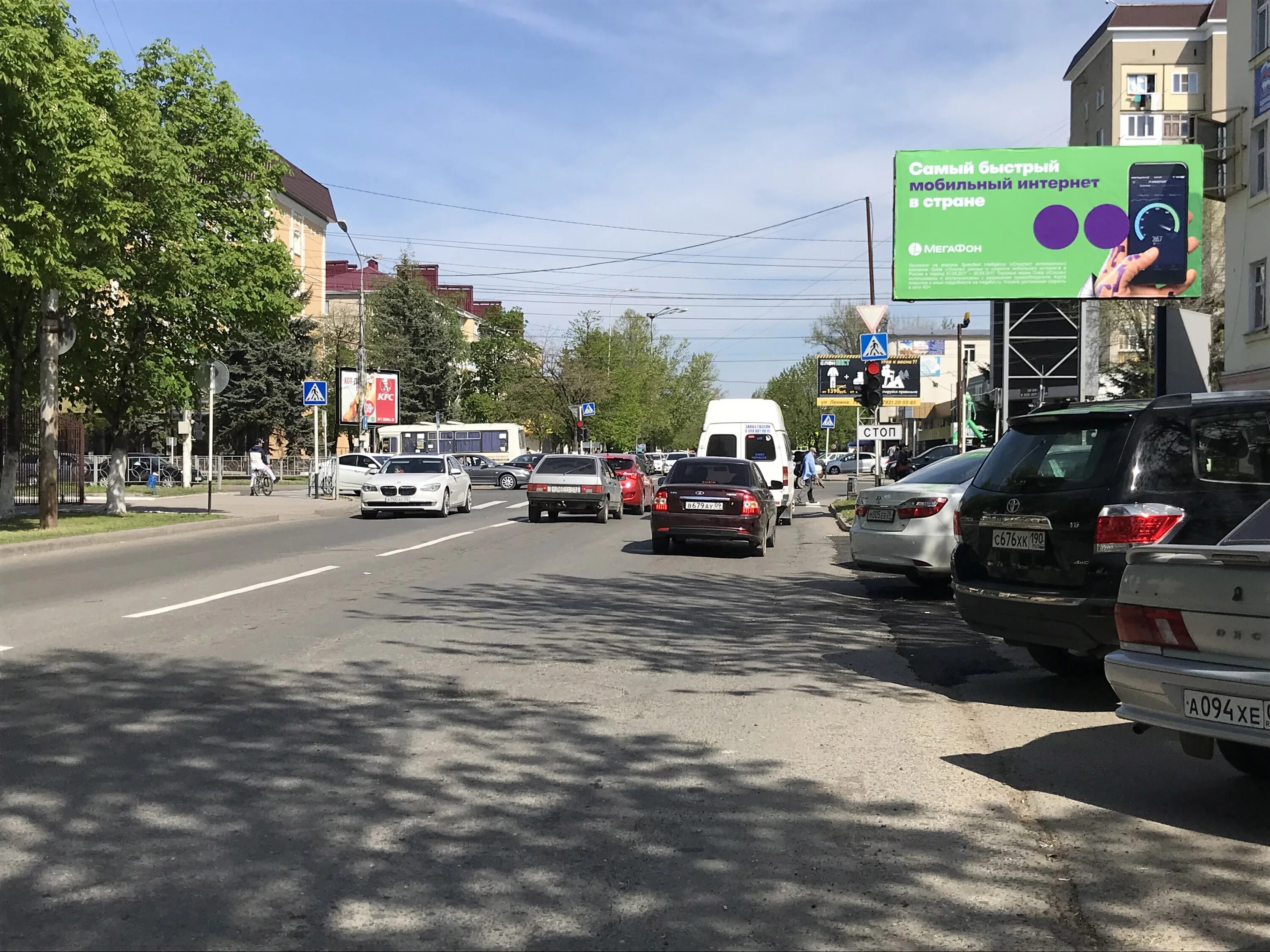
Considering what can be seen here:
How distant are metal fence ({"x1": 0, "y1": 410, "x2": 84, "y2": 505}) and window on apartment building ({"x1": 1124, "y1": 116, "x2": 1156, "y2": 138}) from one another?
5319cm

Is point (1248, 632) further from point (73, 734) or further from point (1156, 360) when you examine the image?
point (1156, 360)

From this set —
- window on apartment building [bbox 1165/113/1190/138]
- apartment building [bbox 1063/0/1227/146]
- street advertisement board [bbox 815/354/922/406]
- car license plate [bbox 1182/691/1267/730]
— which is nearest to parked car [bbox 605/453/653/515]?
car license plate [bbox 1182/691/1267/730]

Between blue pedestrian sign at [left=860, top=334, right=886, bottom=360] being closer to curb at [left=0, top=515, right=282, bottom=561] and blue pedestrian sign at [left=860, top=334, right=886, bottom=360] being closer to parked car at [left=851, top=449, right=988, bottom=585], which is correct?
parked car at [left=851, top=449, right=988, bottom=585]

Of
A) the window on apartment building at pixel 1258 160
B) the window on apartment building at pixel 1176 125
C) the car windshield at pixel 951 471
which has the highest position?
the window on apartment building at pixel 1176 125

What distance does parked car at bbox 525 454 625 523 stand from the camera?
2656 centimetres

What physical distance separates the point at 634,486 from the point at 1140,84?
1803 inches

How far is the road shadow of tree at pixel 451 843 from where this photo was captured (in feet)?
12.8

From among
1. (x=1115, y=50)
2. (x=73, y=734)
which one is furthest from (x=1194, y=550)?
(x=1115, y=50)

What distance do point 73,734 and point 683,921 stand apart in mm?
3896

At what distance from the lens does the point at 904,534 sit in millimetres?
13164

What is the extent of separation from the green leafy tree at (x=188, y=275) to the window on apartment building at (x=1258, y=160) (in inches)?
889

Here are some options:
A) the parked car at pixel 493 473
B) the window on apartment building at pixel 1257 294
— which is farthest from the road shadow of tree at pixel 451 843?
the parked car at pixel 493 473

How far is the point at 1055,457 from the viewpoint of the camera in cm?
786

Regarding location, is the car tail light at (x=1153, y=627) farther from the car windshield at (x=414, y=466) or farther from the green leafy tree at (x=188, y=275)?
the car windshield at (x=414, y=466)
